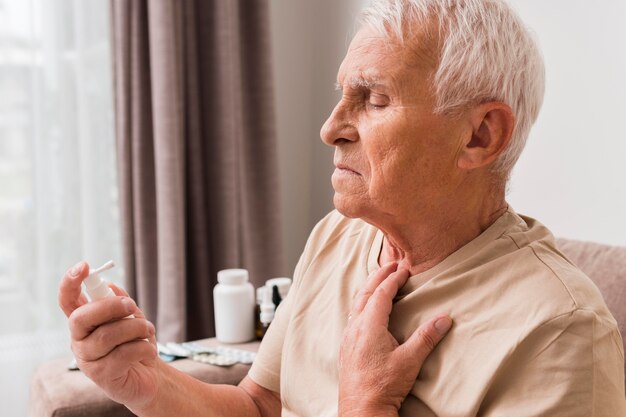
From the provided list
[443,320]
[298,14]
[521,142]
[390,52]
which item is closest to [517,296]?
[443,320]

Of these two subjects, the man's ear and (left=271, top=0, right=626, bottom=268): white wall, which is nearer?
the man's ear

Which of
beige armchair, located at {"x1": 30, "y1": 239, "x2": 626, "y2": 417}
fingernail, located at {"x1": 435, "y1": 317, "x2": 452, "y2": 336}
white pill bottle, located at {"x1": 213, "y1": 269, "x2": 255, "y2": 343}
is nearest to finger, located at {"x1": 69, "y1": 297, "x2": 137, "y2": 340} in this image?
fingernail, located at {"x1": 435, "y1": 317, "x2": 452, "y2": 336}

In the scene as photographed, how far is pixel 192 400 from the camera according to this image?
1.29 meters

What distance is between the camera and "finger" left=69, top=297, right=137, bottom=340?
1066 millimetres

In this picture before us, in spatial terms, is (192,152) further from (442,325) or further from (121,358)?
(442,325)

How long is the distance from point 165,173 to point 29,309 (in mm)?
696

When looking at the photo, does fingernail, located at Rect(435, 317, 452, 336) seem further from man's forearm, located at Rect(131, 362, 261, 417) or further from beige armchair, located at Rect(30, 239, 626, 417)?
beige armchair, located at Rect(30, 239, 626, 417)

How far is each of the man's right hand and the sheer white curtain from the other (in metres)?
1.55

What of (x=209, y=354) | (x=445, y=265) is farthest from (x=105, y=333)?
(x=209, y=354)

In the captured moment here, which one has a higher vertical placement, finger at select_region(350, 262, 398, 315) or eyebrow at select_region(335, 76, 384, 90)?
eyebrow at select_region(335, 76, 384, 90)

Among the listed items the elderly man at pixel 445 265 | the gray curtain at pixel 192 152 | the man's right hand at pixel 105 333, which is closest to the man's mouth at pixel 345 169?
the elderly man at pixel 445 265

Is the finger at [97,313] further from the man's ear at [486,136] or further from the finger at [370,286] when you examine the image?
the man's ear at [486,136]

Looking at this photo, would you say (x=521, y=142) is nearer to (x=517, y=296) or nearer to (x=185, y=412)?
(x=517, y=296)

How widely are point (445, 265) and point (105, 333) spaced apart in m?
0.53
